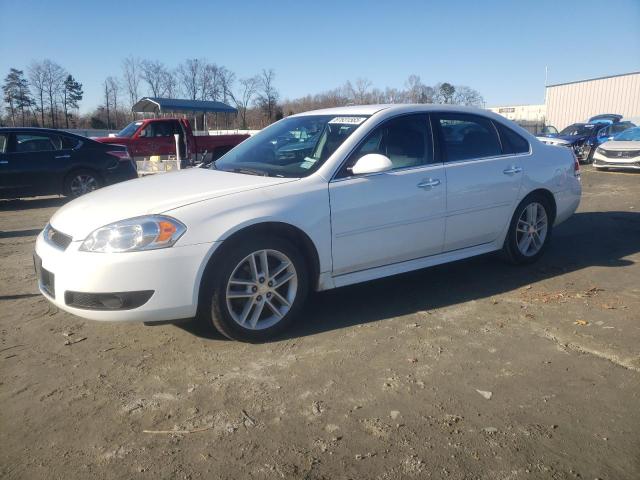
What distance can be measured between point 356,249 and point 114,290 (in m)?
1.70

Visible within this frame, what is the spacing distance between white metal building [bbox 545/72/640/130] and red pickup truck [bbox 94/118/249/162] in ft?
92.0

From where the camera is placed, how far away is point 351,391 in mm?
2920

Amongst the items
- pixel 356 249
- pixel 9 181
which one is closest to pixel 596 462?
pixel 356 249

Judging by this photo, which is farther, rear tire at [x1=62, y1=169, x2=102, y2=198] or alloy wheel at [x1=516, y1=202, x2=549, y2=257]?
rear tire at [x1=62, y1=169, x2=102, y2=198]

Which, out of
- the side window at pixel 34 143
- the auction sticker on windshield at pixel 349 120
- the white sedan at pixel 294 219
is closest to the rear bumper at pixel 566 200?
the white sedan at pixel 294 219

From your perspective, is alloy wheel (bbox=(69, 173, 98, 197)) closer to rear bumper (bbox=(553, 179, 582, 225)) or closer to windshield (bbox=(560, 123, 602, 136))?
rear bumper (bbox=(553, 179, 582, 225))

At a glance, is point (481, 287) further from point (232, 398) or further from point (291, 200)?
point (232, 398)

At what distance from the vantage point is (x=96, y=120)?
168 feet

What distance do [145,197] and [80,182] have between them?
7.58 meters

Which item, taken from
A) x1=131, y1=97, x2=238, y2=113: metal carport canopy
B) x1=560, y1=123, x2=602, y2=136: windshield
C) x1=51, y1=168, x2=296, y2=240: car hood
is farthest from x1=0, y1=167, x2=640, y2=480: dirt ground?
x1=131, y1=97, x2=238, y2=113: metal carport canopy

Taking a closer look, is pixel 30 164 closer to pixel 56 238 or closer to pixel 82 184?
pixel 82 184

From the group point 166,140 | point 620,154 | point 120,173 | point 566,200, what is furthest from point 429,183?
point 620,154

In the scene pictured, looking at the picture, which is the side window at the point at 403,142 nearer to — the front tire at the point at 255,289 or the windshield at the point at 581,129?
the front tire at the point at 255,289

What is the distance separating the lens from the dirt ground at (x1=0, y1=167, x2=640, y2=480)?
2.33 metres
